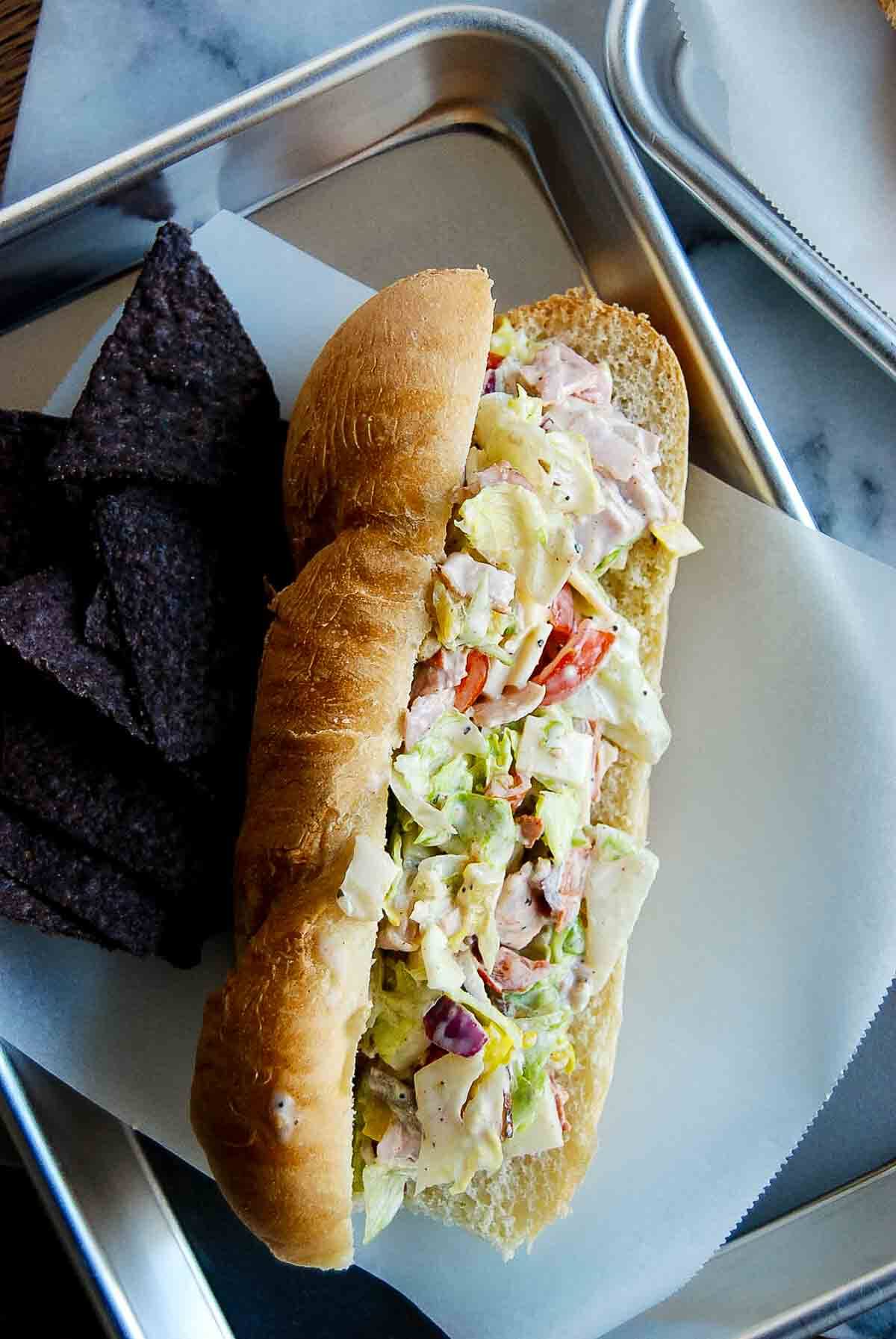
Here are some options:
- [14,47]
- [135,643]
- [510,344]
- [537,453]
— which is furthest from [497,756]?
[14,47]

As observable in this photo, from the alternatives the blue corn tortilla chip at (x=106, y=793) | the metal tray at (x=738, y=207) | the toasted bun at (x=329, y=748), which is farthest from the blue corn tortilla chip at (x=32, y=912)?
the metal tray at (x=738, y=207)

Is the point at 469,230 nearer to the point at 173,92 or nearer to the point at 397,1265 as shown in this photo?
the point at 173,92

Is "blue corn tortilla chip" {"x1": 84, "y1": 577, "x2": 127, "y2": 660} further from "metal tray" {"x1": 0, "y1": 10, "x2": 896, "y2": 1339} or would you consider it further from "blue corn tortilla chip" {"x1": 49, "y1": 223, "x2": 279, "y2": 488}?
"metal tray" {"x1": 0, "y1": 10, "x2": 896, "y2": 1339}

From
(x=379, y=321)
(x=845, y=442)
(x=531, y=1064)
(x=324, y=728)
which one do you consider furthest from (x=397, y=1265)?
(x=845, y=442)

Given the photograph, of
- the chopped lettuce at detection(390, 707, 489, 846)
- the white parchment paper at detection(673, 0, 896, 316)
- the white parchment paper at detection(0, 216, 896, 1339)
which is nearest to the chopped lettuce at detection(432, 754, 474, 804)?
the chopped lettuce at detection(390, 707, 489, 846)

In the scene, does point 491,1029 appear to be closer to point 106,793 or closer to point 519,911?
point 519,911

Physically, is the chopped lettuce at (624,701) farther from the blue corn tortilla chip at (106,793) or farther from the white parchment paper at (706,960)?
the blue corn tortilla chip at (106,793)
